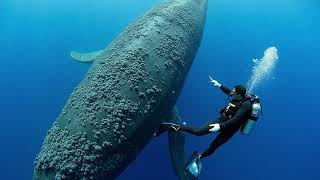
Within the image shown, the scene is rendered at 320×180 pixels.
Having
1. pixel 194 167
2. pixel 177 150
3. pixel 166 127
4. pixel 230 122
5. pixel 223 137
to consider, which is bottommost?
pixel 194 167

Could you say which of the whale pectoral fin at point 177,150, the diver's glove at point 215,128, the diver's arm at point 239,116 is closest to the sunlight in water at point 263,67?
the whale pectoral fin at point 177,150

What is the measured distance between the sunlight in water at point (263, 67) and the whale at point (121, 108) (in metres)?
5.27

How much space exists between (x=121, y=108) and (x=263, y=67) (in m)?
9.49

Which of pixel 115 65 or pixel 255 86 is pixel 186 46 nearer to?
pixel 115 65

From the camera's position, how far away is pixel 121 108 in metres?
6.95

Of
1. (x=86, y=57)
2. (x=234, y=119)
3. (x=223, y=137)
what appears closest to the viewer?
(x=234, y=119)

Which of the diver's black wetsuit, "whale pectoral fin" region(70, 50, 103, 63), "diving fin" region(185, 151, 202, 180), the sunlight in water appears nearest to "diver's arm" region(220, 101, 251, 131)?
the diver's black wetsuit

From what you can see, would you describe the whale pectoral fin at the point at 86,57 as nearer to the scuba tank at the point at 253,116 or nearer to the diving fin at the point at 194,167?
the diving fin at the point at 194,167

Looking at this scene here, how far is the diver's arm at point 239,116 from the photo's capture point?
800cm

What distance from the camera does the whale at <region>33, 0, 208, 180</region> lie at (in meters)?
6.51

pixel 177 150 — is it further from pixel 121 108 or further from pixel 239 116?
pixel 121 108

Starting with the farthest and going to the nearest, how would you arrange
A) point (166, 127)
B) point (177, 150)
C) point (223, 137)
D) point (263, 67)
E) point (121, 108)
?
1. point (263, 67)
2. point (177, 150)
3. point (223, 137)
4. point (166, 127)
5. point (121, 108)

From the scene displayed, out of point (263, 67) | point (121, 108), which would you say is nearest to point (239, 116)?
point (121, 108)

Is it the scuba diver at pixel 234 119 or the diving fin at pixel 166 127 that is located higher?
the diving fin at pixel 166 127
